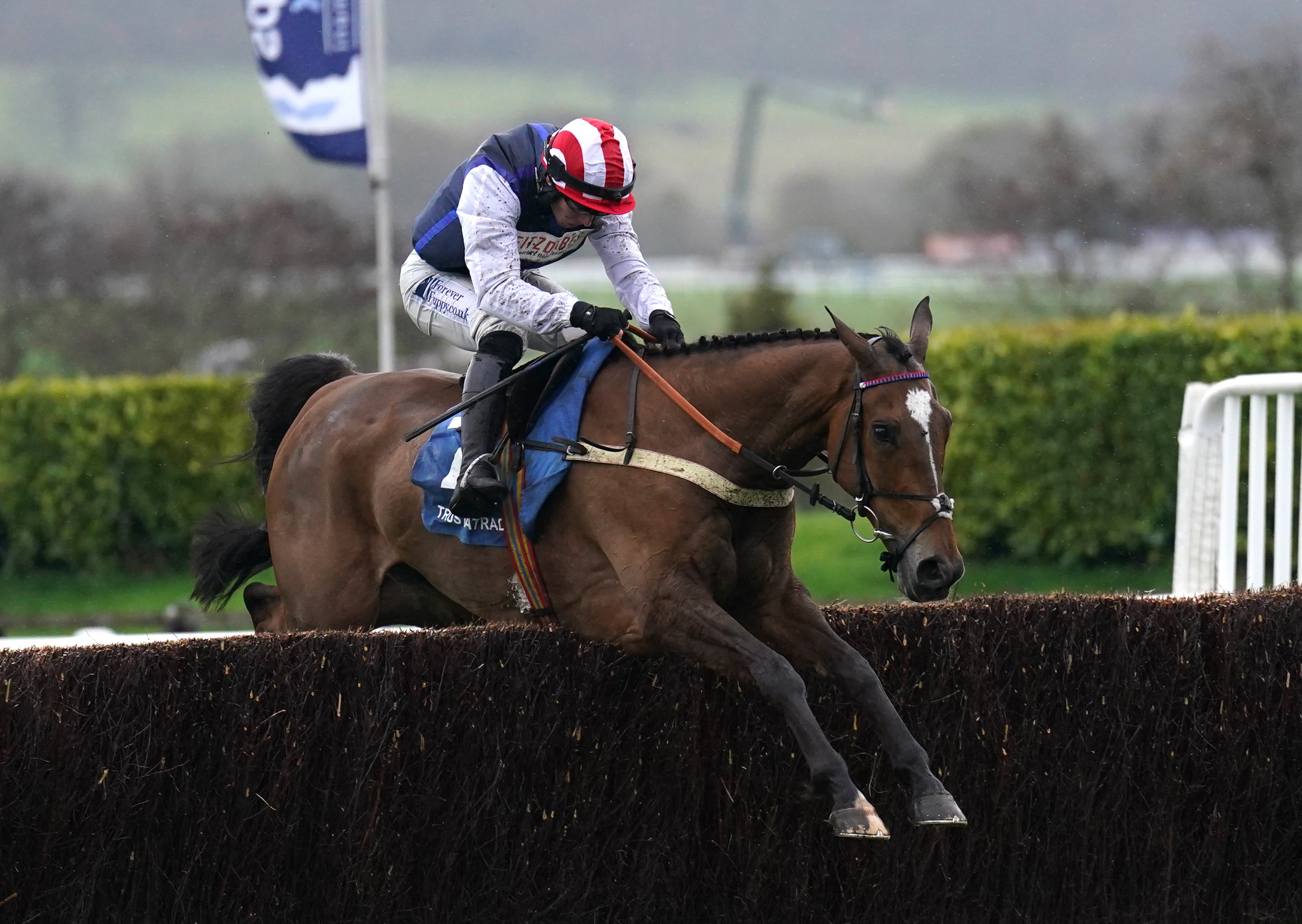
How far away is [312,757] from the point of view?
13.4 ft

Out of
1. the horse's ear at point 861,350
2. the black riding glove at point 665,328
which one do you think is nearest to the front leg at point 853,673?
the horse's ear at point 861,350

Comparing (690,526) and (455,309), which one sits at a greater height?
(455,309)

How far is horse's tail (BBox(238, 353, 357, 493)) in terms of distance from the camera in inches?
239

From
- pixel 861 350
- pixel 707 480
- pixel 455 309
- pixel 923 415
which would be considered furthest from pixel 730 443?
pixel 455 309

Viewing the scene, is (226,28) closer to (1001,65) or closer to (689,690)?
(1001,65)

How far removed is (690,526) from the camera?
14.4ft

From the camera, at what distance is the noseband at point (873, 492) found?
4.00 meters

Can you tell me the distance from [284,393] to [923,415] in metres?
2.89

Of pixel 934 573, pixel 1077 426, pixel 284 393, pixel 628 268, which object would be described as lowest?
pixel 1077 426

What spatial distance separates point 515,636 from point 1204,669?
206 centimetres

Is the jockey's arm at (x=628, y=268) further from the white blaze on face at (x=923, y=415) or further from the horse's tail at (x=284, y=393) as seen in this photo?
the horse's tail at (x=284, y=393)

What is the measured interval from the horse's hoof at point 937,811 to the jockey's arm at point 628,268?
1.87 metres

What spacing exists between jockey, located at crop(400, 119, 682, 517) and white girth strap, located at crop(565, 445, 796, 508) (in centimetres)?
40

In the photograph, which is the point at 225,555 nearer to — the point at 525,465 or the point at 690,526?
the point at 525,465
